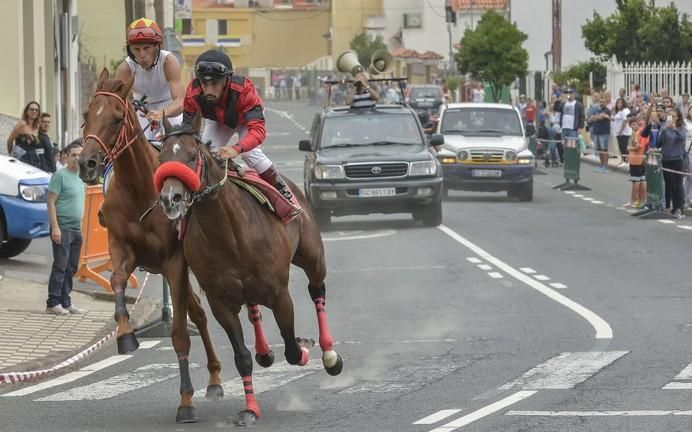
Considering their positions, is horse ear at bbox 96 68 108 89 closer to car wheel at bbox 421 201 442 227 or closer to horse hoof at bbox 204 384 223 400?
horse hoof at bbox 204 384 223 400

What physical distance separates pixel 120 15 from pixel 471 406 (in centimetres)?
4944

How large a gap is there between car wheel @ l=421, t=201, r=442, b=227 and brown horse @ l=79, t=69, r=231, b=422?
627 inches

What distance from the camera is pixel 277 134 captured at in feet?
233

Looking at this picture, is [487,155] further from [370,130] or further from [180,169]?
[180,169]

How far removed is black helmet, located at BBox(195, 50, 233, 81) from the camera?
1093 cm

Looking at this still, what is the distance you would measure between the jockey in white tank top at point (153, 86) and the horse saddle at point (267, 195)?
3.49ft

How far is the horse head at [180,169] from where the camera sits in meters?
9.77

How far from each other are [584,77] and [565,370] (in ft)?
151

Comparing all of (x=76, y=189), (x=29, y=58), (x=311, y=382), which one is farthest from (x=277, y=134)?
(x=311, y=382)

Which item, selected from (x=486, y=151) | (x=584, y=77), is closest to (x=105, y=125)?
(x=486, y=151)

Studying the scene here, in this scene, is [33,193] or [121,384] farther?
[33,193]

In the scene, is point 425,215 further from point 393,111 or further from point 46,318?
point 46,318

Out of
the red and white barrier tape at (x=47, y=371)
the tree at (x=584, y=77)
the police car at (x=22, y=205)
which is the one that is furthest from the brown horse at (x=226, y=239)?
the tree at (x=584, y=77)

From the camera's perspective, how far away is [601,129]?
45.0 metres
